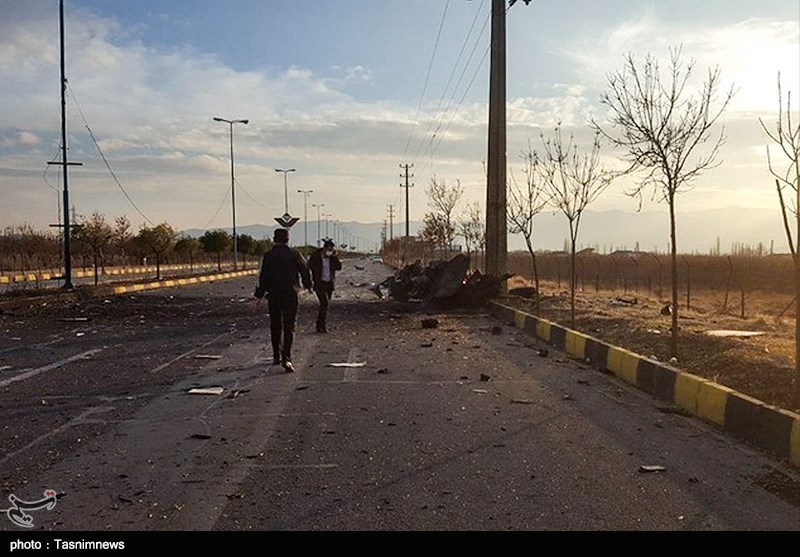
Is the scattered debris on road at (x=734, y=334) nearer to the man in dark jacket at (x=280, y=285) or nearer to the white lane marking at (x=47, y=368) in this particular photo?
the man in dark jacket at (x=280, y=285)

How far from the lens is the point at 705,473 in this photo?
6.23m

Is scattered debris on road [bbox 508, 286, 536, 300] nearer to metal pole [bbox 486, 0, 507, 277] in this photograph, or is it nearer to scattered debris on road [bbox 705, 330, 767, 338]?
metal pole [bbox 486, 0, 507, 277]

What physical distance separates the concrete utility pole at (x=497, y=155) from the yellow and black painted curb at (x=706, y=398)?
1258 centimetres

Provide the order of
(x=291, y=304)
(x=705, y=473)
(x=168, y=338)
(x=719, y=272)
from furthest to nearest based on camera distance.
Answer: (x=719, y=272), (x=168, y=338), (x=291, y=304), (x=705, y=473)

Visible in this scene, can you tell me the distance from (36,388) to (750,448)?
308 inches

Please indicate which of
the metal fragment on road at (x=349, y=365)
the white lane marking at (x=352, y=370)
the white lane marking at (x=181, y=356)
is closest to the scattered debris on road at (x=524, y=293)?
the white lane marking at (x=181, y=356)

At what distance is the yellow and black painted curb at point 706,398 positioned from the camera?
6973 mm

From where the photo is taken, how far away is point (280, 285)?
1202 centimetres

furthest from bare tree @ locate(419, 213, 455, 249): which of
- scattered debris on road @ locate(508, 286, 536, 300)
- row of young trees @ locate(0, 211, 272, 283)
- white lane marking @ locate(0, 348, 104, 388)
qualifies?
white lane marking @ locate(0, 348, 104, 388)

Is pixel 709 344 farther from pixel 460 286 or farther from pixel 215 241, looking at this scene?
pixel 215 241

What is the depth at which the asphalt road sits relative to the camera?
16.9ft

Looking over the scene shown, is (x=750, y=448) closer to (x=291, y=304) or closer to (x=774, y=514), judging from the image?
(x=774, y=514)
